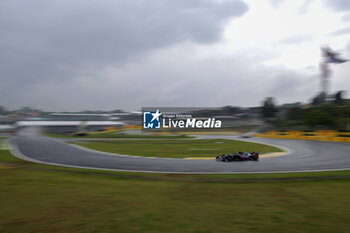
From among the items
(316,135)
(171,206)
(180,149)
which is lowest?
(171,206)

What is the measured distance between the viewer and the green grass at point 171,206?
6.21m

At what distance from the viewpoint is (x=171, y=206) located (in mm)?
7938

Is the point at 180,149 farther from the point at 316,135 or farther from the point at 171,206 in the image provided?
the point at 316,135

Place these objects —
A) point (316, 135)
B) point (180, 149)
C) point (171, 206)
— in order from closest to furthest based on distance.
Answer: point (171, 206) → point (180, 149) → point (316, 135)

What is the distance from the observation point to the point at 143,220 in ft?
21.8

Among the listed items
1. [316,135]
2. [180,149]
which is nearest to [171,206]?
[180,149]

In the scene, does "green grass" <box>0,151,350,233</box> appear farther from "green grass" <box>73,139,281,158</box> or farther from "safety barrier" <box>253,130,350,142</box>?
"safety barrier" <box>253,130,350,142</box>

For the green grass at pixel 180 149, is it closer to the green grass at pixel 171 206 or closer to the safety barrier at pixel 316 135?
the green grass at pixel 171 206

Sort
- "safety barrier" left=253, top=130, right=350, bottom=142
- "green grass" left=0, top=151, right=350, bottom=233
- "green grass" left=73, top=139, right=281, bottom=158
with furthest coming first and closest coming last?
"safety barrier" left=253, top=130, right=350, bottom=142
"green grass" left=73, top=139, right=281, bottom=158
"green grass" left=0, top=151, right=350, bottom=233

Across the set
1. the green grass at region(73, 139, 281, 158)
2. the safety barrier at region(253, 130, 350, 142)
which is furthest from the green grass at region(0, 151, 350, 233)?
the safety barrier at region(253, 130, 350, 142)

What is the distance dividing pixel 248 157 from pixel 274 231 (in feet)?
39.8

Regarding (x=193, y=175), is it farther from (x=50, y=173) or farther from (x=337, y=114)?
(x=337, y=114)

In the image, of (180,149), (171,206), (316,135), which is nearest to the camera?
(171,206)

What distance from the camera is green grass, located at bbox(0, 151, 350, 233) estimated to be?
6.21 metres
